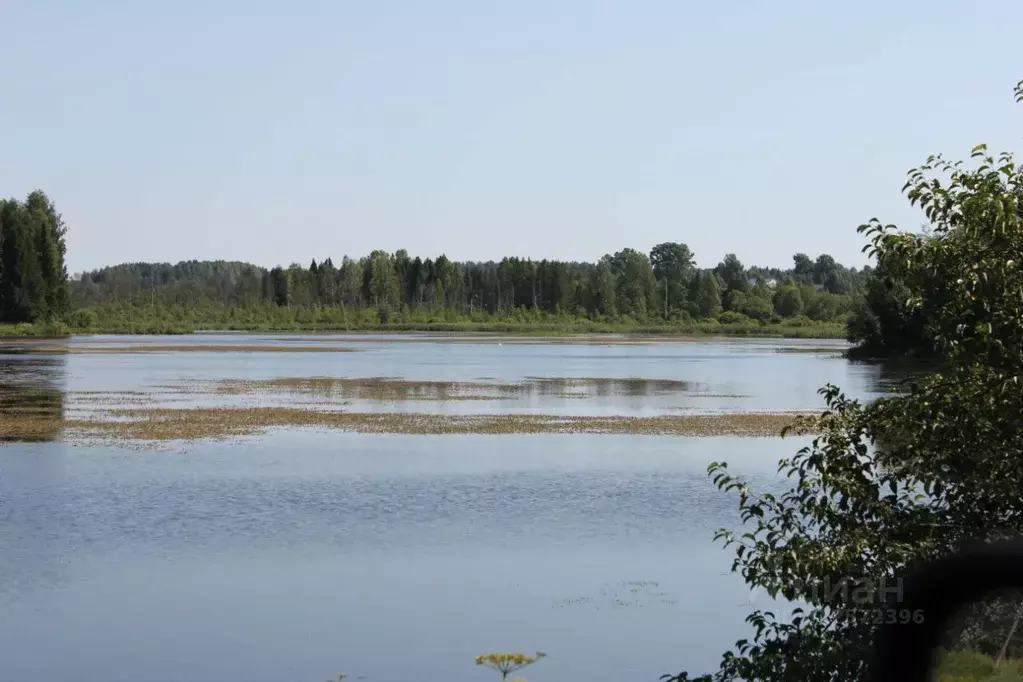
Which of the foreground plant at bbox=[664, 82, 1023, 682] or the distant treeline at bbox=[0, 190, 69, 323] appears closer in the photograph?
the foreground plant at bbox=[664, 82, 1023, 682]

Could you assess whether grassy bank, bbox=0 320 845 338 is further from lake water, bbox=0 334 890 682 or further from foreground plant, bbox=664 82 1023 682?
foreground plant, bbox=664 82 1023 682

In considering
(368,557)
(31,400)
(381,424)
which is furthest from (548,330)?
(368,557)

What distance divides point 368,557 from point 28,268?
397ft

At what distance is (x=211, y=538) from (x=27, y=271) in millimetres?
118836

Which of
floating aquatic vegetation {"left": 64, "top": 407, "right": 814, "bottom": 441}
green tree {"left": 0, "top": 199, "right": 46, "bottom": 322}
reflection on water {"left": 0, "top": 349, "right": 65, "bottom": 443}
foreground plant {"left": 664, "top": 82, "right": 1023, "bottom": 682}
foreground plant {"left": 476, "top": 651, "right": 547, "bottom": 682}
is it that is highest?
green tree {"left": 0, "top": 199, "right": 46, "bottom": 322}

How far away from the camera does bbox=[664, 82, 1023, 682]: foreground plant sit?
9.68m

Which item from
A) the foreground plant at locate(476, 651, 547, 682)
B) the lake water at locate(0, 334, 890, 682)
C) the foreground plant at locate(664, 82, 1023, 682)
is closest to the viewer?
the foreground plant at locate(664, 82, 1023, 682)

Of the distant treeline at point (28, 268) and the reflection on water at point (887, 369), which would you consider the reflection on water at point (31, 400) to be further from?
the distant treeline at point (28, 268)

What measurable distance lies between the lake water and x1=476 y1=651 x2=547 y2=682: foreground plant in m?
0.13

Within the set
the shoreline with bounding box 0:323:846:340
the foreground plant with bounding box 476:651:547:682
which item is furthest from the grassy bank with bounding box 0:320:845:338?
the foreground plant with bounding box 476:651:547:682

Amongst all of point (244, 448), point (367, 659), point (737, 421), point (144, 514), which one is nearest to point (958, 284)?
point (367, 659)

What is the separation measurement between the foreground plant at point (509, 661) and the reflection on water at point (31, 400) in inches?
915

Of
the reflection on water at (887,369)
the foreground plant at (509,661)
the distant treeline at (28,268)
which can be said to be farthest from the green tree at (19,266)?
the foreground plant at (509,661)

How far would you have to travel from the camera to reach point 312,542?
63.8ft
